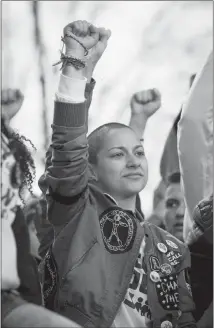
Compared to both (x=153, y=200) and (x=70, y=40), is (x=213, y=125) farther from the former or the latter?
(x=70, y=40)

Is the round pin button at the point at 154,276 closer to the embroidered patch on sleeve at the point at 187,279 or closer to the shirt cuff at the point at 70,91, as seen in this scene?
the embroidered patch on sleeve at the point at 187,279

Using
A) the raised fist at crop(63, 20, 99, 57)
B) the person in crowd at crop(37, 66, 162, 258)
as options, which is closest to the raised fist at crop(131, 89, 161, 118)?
the person in crowd at crop(37, 66, 162, 258)

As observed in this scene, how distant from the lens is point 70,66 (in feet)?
3.77

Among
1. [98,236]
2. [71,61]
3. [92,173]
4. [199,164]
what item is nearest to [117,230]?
[98,236]

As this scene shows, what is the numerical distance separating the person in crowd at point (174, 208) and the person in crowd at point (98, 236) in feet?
0.91

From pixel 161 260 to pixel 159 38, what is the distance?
55 cm

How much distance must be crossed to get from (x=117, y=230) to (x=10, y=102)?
1.19ft

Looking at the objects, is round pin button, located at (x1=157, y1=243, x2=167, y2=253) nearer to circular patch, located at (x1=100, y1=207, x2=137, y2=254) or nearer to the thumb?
circular patch, located at (x1=100, y1=207, x2=137, y2=254)

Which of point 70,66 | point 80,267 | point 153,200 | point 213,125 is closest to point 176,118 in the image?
point 213,125

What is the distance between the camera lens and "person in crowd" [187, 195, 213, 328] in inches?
50.6

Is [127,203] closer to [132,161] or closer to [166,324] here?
[132,161]

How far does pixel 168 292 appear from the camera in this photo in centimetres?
120

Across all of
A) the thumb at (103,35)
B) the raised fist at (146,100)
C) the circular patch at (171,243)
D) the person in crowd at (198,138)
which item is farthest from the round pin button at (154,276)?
the thumb at (103,35)

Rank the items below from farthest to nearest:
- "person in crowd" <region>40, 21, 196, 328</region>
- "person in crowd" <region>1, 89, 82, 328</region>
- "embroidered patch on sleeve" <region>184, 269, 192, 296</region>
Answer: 1. "embroidered patch on sleeve" <region>184, 269, 192, 296</region>
2. "person in crowd" <region>40, 21, 196, 328</region>
3. "person in crowd" <region>1, 89, 82, 328</region>
